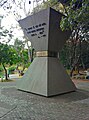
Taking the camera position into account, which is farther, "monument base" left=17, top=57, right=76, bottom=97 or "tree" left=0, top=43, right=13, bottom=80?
"tree" left=0, top=43, right=13, bottom=80

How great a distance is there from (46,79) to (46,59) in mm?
1051

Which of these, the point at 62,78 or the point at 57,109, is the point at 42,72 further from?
the point at 57,109

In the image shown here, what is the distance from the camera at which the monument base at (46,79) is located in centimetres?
757

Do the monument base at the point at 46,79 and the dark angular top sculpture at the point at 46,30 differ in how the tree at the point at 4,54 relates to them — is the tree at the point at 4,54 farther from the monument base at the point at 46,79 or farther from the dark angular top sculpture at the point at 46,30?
the monument base at the point at 46,79

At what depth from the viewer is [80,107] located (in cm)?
561

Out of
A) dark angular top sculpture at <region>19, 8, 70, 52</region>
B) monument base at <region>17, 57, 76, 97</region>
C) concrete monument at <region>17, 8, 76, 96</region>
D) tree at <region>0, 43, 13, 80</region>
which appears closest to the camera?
monument base at <region>17, 57, 76, 97</region>

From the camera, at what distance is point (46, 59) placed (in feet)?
26.7

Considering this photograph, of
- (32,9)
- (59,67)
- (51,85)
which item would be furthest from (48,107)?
(32,9)

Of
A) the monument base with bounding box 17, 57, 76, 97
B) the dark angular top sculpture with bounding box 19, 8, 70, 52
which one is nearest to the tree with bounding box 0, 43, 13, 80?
the dark angular top sculpture with bounding box 19, 8, 70, 52

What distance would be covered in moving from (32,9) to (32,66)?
7298mm

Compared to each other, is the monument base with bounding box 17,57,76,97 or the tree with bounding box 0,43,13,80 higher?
the tree with bounding box 0,43,13,80

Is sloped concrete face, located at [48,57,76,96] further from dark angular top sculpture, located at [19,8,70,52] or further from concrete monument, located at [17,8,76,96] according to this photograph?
dark angular top sculpture, located at [19,8,70,52]

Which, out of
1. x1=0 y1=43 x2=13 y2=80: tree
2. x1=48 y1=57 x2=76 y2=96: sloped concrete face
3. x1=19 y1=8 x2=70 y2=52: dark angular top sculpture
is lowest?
x1=48 y1=57 x2=76 y2=96: sloped concrete face

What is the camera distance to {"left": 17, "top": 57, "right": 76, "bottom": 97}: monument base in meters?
7.57
